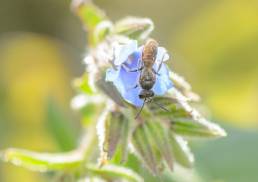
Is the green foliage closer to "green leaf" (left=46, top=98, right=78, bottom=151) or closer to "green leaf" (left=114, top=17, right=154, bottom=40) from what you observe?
"green leaf" (left=114, top=17, right=154, bottom=40)

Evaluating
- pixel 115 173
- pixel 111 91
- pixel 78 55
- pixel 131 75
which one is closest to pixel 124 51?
pixel 131 75

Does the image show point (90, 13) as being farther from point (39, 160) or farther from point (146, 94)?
point (146, 94)

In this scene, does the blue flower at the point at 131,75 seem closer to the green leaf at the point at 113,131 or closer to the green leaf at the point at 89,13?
the green leaf at the point at 113,131

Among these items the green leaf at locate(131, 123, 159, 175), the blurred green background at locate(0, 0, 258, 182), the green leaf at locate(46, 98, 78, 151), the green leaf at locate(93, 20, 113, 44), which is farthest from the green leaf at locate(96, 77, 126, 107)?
the blurred green background at locate(0, 0, 258, 182)

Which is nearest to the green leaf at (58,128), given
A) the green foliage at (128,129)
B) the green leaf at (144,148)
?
the green foliage at (128,129)

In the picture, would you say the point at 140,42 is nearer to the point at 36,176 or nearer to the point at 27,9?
the point at 36,176

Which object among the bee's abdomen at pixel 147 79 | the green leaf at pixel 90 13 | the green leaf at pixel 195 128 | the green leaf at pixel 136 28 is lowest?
the bee's abdomen at pixel 147 79
